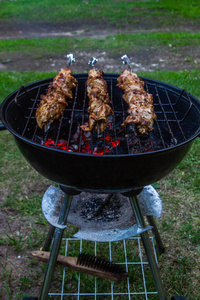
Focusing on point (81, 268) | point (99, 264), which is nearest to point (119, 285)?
point (99, 264)

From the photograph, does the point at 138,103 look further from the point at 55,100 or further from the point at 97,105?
the point at 55,100

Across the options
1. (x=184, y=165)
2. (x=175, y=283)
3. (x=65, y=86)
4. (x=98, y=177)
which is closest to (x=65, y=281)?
(x=175, y=283)

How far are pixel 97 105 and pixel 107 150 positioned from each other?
1.11 feet

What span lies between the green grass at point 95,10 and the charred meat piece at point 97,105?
782cm

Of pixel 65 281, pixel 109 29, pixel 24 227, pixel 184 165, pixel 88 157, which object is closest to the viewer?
pixel 88 157

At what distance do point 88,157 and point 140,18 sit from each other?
9592mm

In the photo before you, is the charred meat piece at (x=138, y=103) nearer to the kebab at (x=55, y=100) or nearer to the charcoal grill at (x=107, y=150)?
the charcoal grill at (x=107, y=150)

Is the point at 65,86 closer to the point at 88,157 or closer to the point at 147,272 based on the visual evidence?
the point at 88,157

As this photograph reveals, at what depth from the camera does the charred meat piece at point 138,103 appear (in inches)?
81.5

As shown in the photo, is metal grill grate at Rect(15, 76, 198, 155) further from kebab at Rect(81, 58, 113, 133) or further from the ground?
the ground

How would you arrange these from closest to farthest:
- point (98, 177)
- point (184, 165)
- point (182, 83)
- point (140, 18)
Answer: point (98, 177)
point (184, 165)
point (182, 83)
point (140, 18)

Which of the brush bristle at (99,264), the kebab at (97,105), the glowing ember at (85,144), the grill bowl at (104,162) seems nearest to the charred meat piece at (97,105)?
the kebab at (97,105)

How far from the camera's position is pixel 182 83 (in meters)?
5.58

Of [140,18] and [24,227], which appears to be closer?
[24,227]
